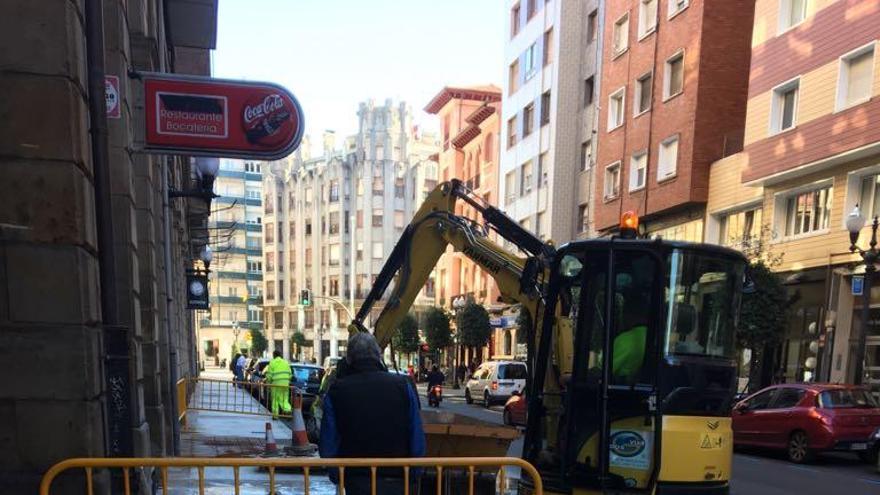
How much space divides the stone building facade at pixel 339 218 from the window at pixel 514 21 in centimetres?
2726

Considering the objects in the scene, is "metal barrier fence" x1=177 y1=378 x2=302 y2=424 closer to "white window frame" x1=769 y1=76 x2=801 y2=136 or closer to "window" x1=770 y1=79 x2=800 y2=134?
"white window frame" x1=769 y1=76 x2=801 y2=136

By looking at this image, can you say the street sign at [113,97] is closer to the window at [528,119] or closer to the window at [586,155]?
the window at [586,155]

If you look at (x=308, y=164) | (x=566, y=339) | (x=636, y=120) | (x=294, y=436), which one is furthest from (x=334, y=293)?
(x=566, y=339)

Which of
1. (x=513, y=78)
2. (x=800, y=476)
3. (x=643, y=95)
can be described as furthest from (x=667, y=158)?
(x=513, y=78)

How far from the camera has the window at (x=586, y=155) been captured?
106ft

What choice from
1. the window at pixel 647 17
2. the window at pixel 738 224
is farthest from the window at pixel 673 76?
the window at pixel 738 224

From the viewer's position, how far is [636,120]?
87.6 ft

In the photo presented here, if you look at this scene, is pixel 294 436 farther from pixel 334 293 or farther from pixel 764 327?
pixel 334 293

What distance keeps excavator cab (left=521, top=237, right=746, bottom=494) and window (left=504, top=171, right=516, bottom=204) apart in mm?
34014

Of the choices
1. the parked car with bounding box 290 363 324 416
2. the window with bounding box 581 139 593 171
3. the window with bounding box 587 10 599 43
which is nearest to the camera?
the parked car with bounding box 290 363 324 416

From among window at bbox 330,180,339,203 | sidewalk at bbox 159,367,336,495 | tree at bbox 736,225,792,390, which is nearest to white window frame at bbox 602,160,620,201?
tree at bbox 736,225,792,390

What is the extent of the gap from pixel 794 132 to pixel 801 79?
1.50m

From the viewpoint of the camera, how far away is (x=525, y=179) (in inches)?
1502

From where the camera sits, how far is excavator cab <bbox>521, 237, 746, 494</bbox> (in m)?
5.36
